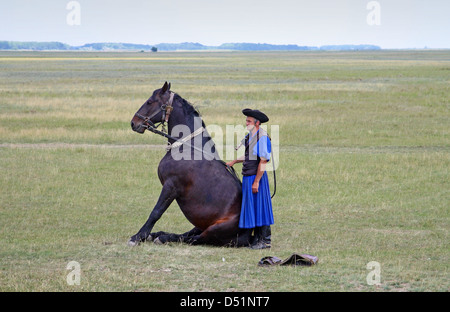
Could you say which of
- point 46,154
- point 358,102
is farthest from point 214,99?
point 46,154

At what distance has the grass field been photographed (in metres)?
8.02

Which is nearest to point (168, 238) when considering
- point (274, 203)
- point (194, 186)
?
A: point (194, 186)

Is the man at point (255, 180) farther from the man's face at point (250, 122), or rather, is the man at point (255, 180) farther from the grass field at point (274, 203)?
the grass field at point (274, 203)

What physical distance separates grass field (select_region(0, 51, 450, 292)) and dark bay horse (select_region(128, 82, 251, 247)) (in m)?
0.30

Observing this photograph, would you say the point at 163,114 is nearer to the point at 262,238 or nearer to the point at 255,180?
the point at 255,180

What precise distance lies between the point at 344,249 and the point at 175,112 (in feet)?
10.4

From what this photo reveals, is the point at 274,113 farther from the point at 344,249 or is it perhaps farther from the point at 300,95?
the point at 344,249

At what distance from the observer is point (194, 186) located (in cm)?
955

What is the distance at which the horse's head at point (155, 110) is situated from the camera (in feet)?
31.8

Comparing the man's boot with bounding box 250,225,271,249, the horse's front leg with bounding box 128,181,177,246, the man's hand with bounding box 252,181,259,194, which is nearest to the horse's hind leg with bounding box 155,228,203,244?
the horse's front leg with bounding box 128,181,177,246

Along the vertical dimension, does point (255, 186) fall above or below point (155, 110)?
below

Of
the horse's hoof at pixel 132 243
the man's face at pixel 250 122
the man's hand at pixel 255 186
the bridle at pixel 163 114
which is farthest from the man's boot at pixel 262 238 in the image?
the bridle at pixel 163 114

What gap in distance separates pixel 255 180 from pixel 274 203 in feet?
15.8

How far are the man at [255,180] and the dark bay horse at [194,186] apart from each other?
0.24 metres
